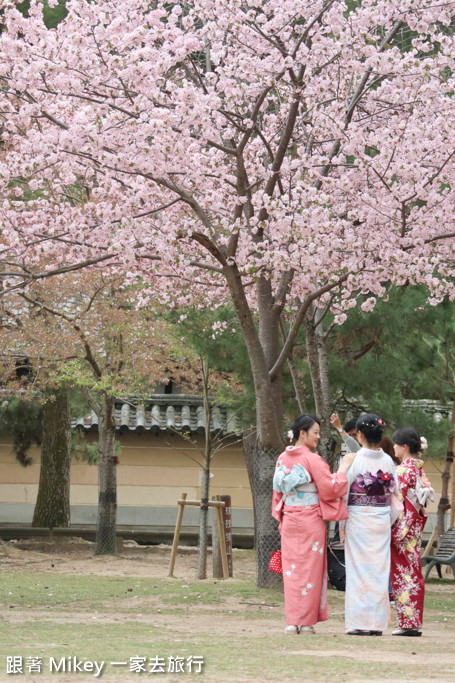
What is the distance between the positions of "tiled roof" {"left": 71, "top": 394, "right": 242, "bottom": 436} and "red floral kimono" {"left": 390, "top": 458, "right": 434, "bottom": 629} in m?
10.7

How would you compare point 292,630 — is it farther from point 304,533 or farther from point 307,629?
point 304,533

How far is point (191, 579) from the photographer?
40.1ft

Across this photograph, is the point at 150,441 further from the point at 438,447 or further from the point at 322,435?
the point at 322,435

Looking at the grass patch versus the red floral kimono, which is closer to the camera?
the grass patch

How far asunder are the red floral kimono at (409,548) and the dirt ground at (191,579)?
0.81 ft

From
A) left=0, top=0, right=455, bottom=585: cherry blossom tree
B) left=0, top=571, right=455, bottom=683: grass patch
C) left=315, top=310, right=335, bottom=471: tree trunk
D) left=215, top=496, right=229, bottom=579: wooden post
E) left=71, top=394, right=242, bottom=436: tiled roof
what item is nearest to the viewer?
left=0, top=571, right=455, bottom=683: grass patch

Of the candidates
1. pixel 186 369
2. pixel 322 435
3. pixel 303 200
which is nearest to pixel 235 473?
pixel 186 369

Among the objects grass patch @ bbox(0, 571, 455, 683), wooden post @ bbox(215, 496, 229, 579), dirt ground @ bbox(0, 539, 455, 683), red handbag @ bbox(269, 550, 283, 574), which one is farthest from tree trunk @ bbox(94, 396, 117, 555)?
red handbag @ bbox(269, 550, 283, 574)

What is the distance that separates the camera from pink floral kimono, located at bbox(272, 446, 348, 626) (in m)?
7.11

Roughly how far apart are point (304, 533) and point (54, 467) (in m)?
10.5

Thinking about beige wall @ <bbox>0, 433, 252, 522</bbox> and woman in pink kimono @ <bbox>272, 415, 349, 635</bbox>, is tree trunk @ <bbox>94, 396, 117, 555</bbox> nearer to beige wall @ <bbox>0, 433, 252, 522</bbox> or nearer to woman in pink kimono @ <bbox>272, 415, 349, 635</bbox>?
beige wall @ <bbox>0, 433, 252, 522</bbox>

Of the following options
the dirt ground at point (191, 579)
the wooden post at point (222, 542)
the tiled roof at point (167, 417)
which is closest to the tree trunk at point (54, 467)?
the dirt ground at point (191, 579)

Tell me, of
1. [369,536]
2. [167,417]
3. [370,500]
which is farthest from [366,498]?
[167,417]

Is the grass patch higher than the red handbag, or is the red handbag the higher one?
the red handbag
